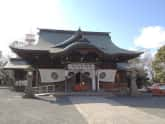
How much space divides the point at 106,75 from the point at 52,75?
4.70 meters

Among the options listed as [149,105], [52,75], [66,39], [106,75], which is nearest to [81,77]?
[106,75]

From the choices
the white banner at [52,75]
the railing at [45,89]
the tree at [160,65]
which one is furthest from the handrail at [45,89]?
the tree at [160,65]

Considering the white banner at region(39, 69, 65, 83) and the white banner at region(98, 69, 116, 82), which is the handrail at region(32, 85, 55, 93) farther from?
the white banner at region(98, 69, 116, 82)

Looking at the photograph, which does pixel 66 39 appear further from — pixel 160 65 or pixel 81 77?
pixel 160 65

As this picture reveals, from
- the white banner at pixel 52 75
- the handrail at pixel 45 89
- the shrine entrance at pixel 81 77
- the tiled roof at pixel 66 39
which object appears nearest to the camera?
the handrail at pixel 45 89

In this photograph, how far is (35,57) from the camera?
17.3 metres

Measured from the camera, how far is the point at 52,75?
662 inches

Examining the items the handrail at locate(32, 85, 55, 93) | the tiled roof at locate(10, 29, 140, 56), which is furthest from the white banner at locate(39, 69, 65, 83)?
the tiled roof at locate(10, 29, 140, 56)

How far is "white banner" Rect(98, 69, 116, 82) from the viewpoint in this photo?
1728cm

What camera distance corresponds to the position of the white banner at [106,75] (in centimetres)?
1728

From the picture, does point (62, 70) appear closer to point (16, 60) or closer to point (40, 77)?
point (40, 77)

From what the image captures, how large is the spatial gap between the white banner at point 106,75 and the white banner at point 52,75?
3.21 meters

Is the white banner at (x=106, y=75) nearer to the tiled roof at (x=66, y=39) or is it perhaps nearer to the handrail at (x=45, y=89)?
the tiled roof at (x=66, y=39)

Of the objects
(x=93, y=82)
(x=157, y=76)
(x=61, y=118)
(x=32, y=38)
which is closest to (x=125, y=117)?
(x=61, y=118)
